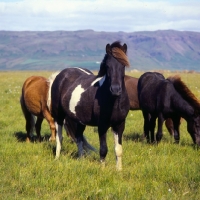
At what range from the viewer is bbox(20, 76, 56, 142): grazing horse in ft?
34.1

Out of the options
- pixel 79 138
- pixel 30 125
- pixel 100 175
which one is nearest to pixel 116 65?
pixel 100 175

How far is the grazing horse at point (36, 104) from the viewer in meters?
10.4

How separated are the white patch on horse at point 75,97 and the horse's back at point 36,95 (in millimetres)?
2615

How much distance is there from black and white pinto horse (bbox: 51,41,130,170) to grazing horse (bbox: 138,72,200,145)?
7.64 ft

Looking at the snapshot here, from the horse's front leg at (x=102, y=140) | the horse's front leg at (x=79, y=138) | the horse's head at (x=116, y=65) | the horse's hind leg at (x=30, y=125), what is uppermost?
the horse's head at (x=116, y=65)

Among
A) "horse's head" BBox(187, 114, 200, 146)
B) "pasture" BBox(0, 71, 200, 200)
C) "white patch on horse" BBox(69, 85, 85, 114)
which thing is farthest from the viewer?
"horse's head" BBox(187, 114, 200, 146)

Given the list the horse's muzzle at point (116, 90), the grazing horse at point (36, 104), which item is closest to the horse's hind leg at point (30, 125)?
the grazing horse at point (36, 104)

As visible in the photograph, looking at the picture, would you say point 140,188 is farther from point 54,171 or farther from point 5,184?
point 5,184

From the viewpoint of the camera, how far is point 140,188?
5.51m

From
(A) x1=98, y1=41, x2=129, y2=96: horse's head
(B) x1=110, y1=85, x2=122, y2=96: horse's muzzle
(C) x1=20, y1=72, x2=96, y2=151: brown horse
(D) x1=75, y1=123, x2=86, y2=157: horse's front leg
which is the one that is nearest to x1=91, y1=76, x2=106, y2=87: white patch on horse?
(A) x1=98, y1=41, x2=129, y2=96: horse's head

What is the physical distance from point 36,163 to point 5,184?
96 centimetres

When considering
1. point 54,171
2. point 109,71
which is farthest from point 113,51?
point 54,171

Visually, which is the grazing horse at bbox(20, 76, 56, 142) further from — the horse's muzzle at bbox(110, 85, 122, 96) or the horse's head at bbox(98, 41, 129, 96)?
the horse's muzzle at bbox(110, 85, 122, 96)

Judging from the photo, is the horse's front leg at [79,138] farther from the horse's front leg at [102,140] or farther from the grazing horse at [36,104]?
the grazing horse at [36,104]
